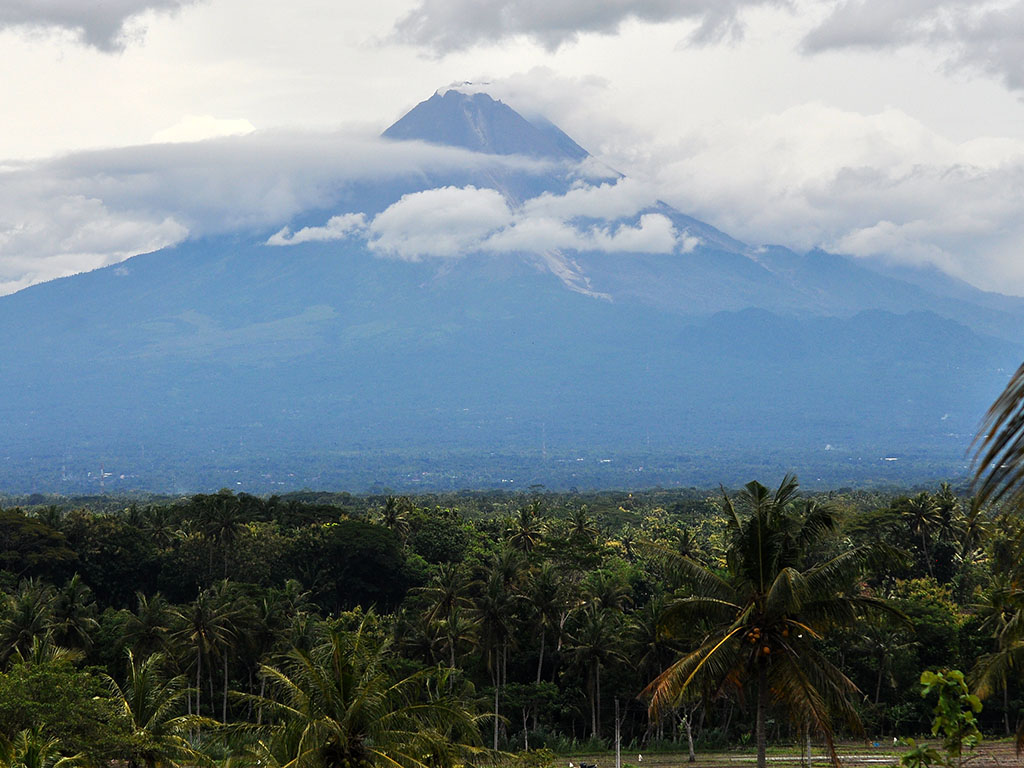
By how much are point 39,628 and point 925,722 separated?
4160cm

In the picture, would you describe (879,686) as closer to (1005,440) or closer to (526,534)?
(526,534)

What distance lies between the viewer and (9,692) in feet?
96.7

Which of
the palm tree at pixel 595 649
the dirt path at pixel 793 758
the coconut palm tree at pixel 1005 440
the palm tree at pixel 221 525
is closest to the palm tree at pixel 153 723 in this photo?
the dirt path at pixel 793 758

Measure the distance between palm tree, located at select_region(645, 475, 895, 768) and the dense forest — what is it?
6 cm

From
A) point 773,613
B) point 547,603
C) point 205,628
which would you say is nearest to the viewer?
point 773,613

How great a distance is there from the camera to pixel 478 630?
53.8m

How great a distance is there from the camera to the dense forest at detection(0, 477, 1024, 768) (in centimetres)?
2230

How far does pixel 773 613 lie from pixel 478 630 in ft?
109

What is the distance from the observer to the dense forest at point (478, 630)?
878 inches

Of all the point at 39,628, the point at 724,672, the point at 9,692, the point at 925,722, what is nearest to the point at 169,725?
the point at 9,692

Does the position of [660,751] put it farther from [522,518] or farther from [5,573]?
[5,573]

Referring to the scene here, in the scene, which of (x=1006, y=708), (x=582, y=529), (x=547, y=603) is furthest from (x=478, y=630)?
(x=1006, y=708)

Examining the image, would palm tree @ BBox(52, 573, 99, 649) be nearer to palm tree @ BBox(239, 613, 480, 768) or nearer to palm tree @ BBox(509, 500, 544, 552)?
palm tree @ BBox(509, 500, 544, 552)

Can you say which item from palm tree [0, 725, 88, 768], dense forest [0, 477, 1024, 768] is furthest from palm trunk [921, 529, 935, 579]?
palm tree [0, 725, 88, 768]
